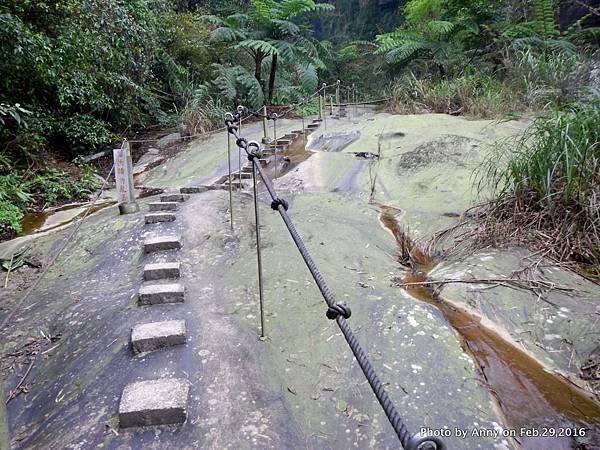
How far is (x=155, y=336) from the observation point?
7.00 ft

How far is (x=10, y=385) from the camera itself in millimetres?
2166

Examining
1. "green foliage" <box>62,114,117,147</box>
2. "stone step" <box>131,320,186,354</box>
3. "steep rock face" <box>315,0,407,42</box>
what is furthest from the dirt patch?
"steep rock face" <box>315,0,407,42</box>

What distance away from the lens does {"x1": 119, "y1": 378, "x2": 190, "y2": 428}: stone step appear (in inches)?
64.5

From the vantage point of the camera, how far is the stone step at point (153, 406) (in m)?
1.64

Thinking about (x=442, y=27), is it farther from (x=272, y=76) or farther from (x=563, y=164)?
(x=563, y=164)

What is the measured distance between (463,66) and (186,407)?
9.06 meters

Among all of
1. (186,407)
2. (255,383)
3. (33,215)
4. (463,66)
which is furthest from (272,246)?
(463,66)

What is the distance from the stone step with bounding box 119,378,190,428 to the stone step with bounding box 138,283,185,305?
2.91ft

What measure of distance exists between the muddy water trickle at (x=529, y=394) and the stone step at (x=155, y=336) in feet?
5.21

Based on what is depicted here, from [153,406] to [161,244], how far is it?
6.34ft

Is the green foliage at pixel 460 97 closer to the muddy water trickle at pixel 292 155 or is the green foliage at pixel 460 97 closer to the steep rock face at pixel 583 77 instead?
the steep rock face at pixel 583 77

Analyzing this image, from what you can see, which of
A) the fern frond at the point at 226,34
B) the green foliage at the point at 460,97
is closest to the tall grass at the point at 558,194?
the green foliage at the point at 460,97

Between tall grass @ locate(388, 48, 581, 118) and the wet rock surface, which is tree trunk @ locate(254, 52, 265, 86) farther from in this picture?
the wet rock surface

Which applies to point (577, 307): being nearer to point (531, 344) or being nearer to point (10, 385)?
point (531, 344)
